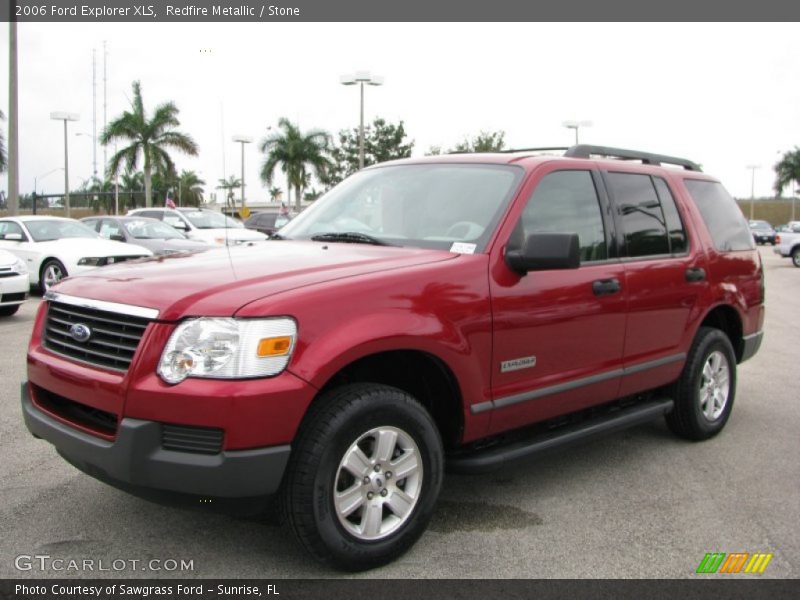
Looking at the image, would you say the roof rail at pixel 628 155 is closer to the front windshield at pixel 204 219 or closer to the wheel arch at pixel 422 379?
the wheel arch at pixel 422 379

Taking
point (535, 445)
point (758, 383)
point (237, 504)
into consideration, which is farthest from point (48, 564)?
point (758, 383)

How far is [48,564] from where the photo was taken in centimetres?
321

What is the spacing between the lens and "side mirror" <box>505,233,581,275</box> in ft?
11.5

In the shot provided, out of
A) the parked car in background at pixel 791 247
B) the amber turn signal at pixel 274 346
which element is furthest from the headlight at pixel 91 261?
the parked car in background at pixel 791 247

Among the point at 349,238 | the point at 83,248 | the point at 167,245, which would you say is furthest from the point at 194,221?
the point at 349,238

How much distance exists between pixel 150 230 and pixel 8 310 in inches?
226

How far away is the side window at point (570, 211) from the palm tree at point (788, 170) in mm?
78996

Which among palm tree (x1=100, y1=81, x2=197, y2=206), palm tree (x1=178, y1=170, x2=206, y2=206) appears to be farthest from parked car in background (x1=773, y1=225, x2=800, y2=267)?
palm tree (x1=178, y1=170, x2=206, y2=206)

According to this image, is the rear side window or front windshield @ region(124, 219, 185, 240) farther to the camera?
front windshield @ region(124, 219, 185, 240)

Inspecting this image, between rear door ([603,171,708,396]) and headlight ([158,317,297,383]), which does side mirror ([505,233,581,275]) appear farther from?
headlight ([158,317,297,383])

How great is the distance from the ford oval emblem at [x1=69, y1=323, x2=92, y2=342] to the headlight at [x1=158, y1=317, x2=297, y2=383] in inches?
20.1

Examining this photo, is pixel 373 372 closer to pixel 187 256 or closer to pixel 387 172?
pixel 187 256

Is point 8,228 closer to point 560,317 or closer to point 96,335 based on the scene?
point 96,335

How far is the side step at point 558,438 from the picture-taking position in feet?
11.8
